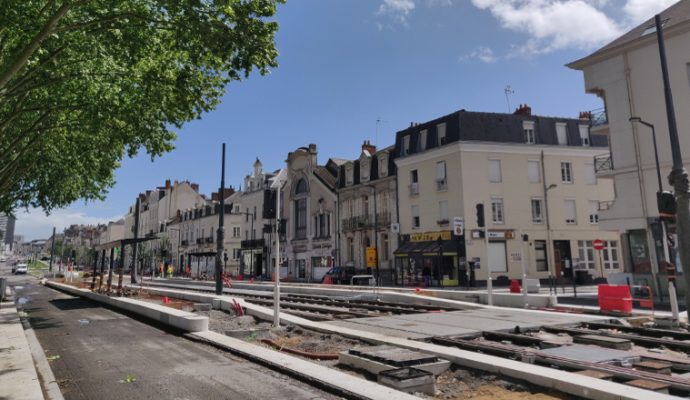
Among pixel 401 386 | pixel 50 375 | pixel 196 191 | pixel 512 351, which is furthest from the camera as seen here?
pixel 196 191

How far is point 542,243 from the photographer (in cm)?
3597

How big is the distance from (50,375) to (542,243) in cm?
3483

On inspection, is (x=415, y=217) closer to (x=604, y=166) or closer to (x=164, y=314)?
(x=604, y=166)

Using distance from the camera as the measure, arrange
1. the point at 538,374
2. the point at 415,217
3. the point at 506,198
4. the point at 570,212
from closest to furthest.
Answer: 1. the point at 538,374
2. the point at 506,198
3. the point at 570,212
4. the point at 415,217

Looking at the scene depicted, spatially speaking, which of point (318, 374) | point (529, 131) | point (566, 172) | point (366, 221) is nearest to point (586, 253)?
point (566, 172)

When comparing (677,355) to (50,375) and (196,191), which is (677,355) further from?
(196,191)

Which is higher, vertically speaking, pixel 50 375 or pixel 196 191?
pixel 196 191

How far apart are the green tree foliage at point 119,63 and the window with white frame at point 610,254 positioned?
3443cm

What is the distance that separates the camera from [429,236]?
36656 mm

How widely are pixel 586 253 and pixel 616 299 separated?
23.4m

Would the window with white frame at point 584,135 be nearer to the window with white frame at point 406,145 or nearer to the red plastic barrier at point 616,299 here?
the window with white frame at point 406,145

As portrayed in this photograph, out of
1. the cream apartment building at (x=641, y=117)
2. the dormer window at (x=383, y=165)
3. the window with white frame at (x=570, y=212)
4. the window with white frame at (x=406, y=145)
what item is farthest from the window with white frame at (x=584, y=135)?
the dormer window at (x=383, y=165)

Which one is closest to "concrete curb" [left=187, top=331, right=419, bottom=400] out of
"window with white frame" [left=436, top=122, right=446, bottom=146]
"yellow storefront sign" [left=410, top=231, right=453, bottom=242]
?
"yellow storefront sign" [left=410, top=231, right=453, bottom=242]

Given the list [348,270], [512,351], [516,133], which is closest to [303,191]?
[348,270]
